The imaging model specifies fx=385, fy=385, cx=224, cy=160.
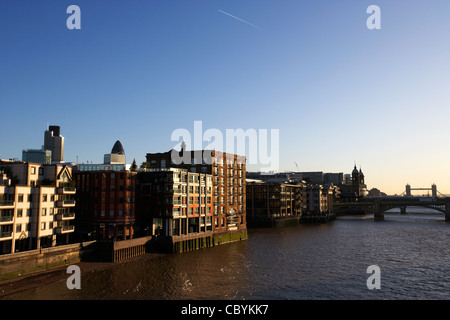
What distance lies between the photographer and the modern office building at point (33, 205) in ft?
226

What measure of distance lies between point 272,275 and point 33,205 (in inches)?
1874

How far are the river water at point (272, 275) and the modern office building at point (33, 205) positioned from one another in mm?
13565

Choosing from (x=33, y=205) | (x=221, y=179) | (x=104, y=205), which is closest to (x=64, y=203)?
(x=33, y=205)

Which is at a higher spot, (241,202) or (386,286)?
(241,202)

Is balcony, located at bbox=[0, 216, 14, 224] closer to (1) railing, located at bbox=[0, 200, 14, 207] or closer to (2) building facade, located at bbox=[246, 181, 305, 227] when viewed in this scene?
(1) railing, located at bbox=[0, 200, 14, 207]

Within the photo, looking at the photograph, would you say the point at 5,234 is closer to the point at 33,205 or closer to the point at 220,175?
the point at 33,205

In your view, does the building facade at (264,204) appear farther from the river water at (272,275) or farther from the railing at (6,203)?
the railing at (6,203)

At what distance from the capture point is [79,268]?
7275cm

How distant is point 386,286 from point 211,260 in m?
37.9

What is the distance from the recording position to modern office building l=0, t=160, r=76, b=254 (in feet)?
226

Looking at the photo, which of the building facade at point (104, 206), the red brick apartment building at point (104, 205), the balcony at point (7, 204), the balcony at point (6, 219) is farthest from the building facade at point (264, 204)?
the balcony at point (7, 204)

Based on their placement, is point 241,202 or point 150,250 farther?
point 241,202
